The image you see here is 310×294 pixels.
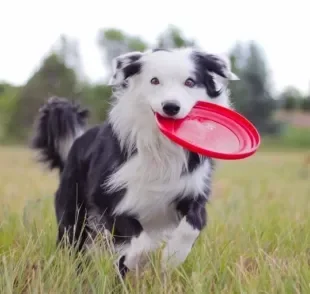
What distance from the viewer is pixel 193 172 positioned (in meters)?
3.74

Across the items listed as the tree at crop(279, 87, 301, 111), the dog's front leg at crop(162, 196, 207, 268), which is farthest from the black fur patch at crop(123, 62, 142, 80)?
the tree at crop(279, 87, 301, 111)

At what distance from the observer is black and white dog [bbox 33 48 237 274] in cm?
353

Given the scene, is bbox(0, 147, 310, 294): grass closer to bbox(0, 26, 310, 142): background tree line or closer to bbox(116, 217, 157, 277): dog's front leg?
bbox(116, 217, 157, 277): dog's front leg

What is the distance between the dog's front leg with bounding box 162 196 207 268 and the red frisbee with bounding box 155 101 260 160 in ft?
1.11

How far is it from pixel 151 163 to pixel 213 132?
1.63ft

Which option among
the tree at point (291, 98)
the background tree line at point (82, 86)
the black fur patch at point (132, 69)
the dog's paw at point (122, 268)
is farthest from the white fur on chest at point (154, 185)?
the tree at point (291, 98)

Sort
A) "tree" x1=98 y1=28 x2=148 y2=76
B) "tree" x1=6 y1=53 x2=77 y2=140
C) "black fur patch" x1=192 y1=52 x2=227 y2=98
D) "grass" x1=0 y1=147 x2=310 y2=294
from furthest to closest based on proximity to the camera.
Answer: "tree" x1=98 y1=28 x2=148 y2=76
"tree" x1=6 y1=53 x2=77 y2=140
"black fur patch" x1=192 y1=52 x2=227 y2=98
"grass" x1=0 y1=147 x2=310 y2=294

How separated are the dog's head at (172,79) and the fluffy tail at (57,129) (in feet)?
3.20

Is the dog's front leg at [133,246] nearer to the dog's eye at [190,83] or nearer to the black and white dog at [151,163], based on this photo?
the black and white dog at [151,163]

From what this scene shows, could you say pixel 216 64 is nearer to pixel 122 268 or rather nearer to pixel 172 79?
pixel 172 79

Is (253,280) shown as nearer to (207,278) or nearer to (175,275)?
(207,278)

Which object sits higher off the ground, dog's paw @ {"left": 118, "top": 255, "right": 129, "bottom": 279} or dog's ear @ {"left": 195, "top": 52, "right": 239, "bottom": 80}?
dog's ear @ {"left": 195, "top": 52, "right": 239, "bottom": 80}

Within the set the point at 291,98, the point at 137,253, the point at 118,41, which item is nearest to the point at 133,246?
the point at 137,253

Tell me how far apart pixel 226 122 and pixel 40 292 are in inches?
70.0
